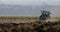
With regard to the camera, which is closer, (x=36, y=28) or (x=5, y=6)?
(x=36, y=28)

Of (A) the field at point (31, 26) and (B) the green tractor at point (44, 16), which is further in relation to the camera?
(B) the green tractor at point (44, 16)

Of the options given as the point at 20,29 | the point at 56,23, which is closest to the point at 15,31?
the point at 20,29

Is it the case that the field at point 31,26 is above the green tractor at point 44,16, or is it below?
below

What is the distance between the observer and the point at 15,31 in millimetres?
2340

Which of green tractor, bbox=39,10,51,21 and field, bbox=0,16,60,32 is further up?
green tractor, bbox=39,10,51,21

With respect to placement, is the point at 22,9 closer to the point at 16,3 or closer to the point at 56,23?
the point at 16,3

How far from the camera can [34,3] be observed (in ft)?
12.0

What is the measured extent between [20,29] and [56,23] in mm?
596

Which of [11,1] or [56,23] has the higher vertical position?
[11,1]

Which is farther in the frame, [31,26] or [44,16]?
[44,16]

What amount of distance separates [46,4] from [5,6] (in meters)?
1.04

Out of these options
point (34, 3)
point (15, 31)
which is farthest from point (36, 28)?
point (34, 3)

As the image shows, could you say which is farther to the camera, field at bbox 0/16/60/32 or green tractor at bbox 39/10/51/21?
green tractor at bbox 39/10/51/21

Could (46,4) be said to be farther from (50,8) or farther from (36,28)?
(36,28)
